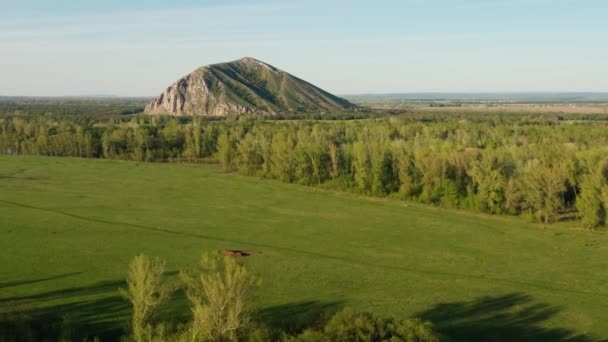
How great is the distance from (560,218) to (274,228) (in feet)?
124

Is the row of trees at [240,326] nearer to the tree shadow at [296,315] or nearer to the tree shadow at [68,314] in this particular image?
the tree shadow at [296,315]

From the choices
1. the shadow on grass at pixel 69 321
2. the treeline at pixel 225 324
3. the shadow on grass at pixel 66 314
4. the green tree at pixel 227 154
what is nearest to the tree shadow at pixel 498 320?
the treeline at pixel 225 324

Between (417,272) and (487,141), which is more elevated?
(487,141)

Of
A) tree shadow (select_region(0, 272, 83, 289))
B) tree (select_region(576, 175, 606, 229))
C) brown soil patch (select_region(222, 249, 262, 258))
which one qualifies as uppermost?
tree (select_region(576, 175, 606, 229))

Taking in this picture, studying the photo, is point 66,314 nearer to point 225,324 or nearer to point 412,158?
point 225,324

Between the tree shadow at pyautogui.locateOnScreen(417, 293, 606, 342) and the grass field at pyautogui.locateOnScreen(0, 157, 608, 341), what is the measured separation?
14 cm

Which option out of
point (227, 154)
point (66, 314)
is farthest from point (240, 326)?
point (227, 154)

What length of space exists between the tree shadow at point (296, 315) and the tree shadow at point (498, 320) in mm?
6733

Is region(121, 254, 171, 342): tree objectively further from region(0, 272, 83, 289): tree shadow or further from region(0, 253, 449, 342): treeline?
region(0, 272, 83, 289): tree shadow

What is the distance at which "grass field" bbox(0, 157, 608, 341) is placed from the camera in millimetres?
38062

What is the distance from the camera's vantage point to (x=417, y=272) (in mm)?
48688

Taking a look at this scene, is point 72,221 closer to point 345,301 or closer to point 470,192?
point 345,301

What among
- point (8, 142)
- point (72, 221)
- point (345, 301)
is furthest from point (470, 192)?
point (8, 142)

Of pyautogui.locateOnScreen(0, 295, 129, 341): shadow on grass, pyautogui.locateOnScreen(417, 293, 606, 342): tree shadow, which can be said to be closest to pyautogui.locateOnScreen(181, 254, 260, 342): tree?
pyautogui.locateOnScreen(0, 295, 129, 341): shadow on grass
